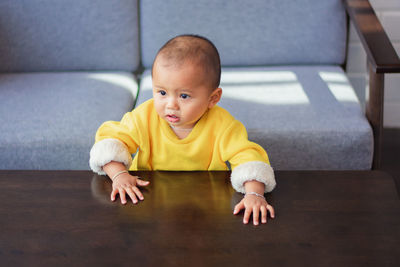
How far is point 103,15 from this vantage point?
199cm

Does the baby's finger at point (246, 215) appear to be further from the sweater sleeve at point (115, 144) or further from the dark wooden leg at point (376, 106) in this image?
the dark wooden leg at point (376, 106)

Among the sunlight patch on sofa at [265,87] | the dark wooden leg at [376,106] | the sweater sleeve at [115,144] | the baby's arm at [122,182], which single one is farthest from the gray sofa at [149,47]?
the baby's arm at [122,182]

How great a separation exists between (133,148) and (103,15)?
970mm

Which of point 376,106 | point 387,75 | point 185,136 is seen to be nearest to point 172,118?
point 185,136

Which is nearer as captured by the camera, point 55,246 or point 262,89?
point 55,246

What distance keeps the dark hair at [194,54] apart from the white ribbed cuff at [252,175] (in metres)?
0.21

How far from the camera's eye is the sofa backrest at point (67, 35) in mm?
1968

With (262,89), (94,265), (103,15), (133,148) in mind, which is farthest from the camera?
(103,15)

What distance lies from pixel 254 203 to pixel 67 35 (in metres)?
1.34

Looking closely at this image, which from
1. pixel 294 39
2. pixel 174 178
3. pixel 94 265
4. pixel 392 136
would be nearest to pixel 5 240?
pixel 94 265

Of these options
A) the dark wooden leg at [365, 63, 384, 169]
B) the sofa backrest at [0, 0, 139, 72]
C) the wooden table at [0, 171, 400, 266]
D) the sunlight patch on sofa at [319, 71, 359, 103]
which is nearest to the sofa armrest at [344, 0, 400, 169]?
the dark wooden leg at [365, 63, 384, 169]

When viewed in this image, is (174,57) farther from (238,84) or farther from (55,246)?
(238,84)

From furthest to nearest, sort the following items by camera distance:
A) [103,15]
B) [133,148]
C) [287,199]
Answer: [103,15] < [133,148] < [287,199]

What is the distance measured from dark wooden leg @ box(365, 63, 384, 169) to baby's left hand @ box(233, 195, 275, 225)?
2.23 ft
